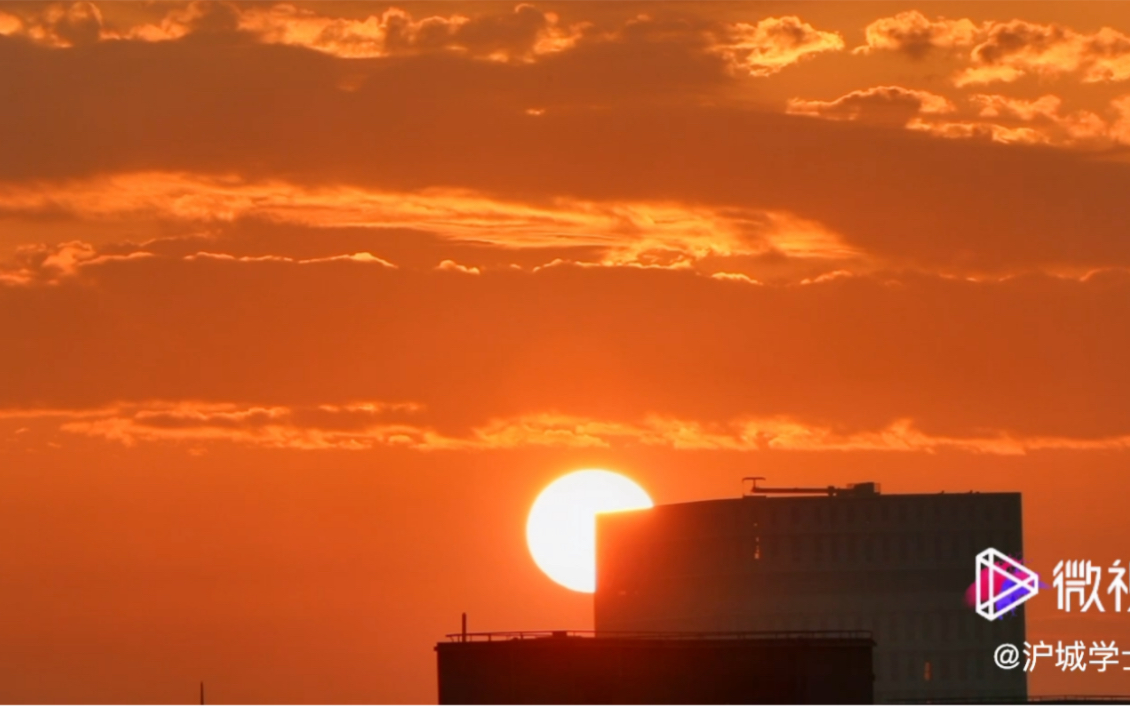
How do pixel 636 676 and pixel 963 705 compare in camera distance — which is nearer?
pixel 636 676

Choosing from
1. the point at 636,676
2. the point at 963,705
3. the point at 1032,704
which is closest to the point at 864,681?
the point at 636,676

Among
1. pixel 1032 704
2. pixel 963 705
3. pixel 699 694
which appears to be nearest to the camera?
pixel 699 694

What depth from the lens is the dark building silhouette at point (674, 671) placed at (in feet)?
356

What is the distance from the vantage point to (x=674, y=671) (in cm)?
10906

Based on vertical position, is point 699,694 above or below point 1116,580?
below

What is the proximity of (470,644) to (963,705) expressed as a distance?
81.6m

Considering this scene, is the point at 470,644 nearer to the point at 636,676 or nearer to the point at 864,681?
the point at 636,676

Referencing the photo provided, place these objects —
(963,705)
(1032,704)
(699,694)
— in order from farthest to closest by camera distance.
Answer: (963,705)
(1032,704)
(699,694)

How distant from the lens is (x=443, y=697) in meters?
114

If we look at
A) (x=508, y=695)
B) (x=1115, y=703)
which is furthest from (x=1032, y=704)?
(x=508, y=695)

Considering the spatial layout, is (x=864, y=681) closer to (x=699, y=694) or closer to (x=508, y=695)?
(x=699, y=694)

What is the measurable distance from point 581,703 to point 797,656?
36.8 ft

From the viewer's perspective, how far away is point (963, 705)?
183 meters

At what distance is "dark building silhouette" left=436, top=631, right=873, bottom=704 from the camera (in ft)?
356
